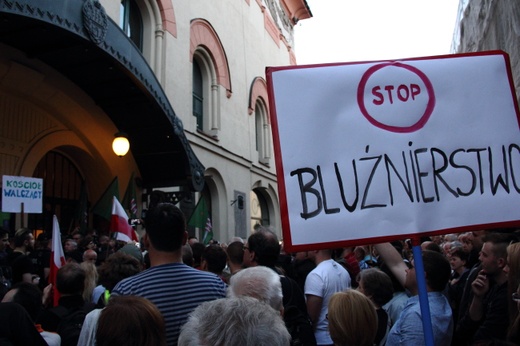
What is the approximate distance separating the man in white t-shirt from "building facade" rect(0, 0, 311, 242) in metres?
4.38

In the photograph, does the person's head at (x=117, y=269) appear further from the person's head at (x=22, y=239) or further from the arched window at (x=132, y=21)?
the arched window at (x=132, y=21)

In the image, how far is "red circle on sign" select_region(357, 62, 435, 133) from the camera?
7.54 ft

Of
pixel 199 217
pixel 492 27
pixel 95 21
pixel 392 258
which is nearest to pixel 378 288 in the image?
pixel 392 258

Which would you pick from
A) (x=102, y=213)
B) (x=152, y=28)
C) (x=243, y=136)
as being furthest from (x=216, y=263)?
(x=243, y=136)

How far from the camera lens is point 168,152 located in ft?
32.2

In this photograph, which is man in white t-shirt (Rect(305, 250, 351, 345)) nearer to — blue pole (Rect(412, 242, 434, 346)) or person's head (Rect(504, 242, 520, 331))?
person's head (Rect(504, 242, 520, 331))

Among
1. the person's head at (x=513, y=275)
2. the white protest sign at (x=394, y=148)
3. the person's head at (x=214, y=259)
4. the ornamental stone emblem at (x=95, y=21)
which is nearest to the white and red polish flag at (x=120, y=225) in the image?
Answer: the ornamental stone emblem at (x=95, y=21)

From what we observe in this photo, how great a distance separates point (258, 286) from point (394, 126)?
1.09 m

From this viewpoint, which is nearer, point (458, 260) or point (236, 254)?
point (236, 254)

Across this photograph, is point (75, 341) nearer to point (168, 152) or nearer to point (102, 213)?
point (102, 213)

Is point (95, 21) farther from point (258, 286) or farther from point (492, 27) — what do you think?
point (492, 27)

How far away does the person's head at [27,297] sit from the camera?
3.07m

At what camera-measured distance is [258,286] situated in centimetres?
245

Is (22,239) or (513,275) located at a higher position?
(22,239)
